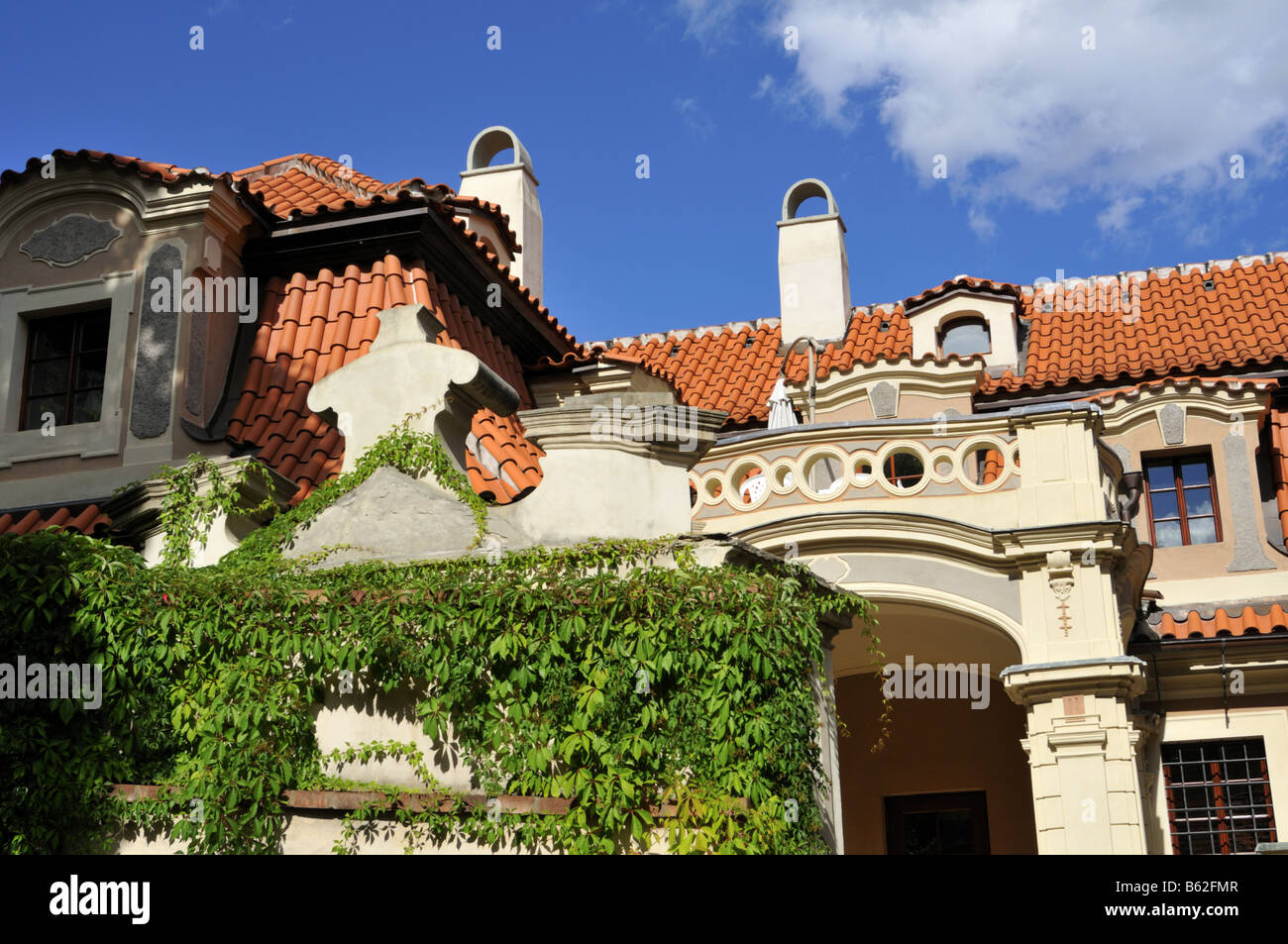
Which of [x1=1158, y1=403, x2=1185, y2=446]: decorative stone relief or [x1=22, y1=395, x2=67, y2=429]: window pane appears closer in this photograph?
[x1=22, y1=395, x2=67, y2=429]: window pane

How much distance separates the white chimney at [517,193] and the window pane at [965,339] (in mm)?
4884

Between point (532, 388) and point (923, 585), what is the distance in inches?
167

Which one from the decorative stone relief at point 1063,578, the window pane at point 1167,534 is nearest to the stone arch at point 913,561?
the decorative stone relief at point 1063,578

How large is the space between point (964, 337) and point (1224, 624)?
4.91 m

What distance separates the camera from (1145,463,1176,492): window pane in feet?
48.3

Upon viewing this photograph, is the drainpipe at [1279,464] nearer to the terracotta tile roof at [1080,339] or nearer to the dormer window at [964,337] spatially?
the terracotta tile roof at [1080,339]

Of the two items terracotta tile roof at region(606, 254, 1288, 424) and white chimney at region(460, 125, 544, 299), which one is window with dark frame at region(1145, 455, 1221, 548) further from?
white chimney at region(460, 125, 544, 299)

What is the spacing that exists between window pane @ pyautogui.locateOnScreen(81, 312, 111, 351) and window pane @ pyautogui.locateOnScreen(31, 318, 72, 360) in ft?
0.43

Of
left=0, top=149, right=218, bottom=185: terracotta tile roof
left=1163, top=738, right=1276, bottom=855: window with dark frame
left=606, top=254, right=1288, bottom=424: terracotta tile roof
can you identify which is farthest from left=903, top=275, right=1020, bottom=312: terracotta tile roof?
left=0, top=149, right=218, bottom=185: terracotta tile roof

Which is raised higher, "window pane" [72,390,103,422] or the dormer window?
the dormer window

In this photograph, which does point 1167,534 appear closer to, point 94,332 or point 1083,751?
point 1083,751

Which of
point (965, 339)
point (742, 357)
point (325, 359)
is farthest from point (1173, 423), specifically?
point (325, 359)

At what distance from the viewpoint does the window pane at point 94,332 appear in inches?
421

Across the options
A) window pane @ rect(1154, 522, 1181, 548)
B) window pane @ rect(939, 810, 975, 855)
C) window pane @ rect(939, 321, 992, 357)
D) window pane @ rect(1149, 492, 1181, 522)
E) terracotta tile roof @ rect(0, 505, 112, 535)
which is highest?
window pane @ rect(939, 321, 992, 357)
